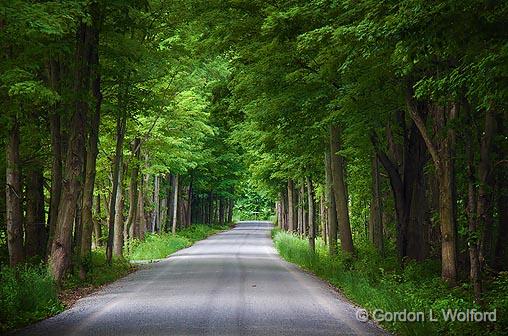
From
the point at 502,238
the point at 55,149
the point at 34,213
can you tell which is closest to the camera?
the point at 55,149

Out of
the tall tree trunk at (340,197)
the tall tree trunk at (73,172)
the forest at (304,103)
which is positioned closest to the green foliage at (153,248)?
the forest at (304,103)

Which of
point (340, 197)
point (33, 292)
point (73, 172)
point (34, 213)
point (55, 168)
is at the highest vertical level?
point (55, 168)

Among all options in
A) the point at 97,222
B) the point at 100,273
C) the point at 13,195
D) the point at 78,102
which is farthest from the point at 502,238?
the point at 97,222

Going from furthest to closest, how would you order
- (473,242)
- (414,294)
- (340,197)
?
(340,197) < (414,294) < (473,242)

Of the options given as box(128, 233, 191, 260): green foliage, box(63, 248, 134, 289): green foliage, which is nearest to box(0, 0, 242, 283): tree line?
box(63, 248, 134, 289): green foliage

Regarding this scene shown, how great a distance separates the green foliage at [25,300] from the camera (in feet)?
37.6

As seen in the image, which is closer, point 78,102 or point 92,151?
point 78,102

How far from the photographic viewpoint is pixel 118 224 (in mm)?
29703

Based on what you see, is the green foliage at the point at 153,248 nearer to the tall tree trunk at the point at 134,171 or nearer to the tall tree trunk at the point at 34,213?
the tall tree trunk at the point at 134,171

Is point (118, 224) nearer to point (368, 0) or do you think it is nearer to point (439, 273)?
point (439, 273)

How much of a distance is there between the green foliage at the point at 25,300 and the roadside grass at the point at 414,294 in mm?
6417

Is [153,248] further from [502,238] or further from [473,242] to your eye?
[473,242]

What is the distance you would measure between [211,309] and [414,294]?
4361mm

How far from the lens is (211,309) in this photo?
1294 centimetres
